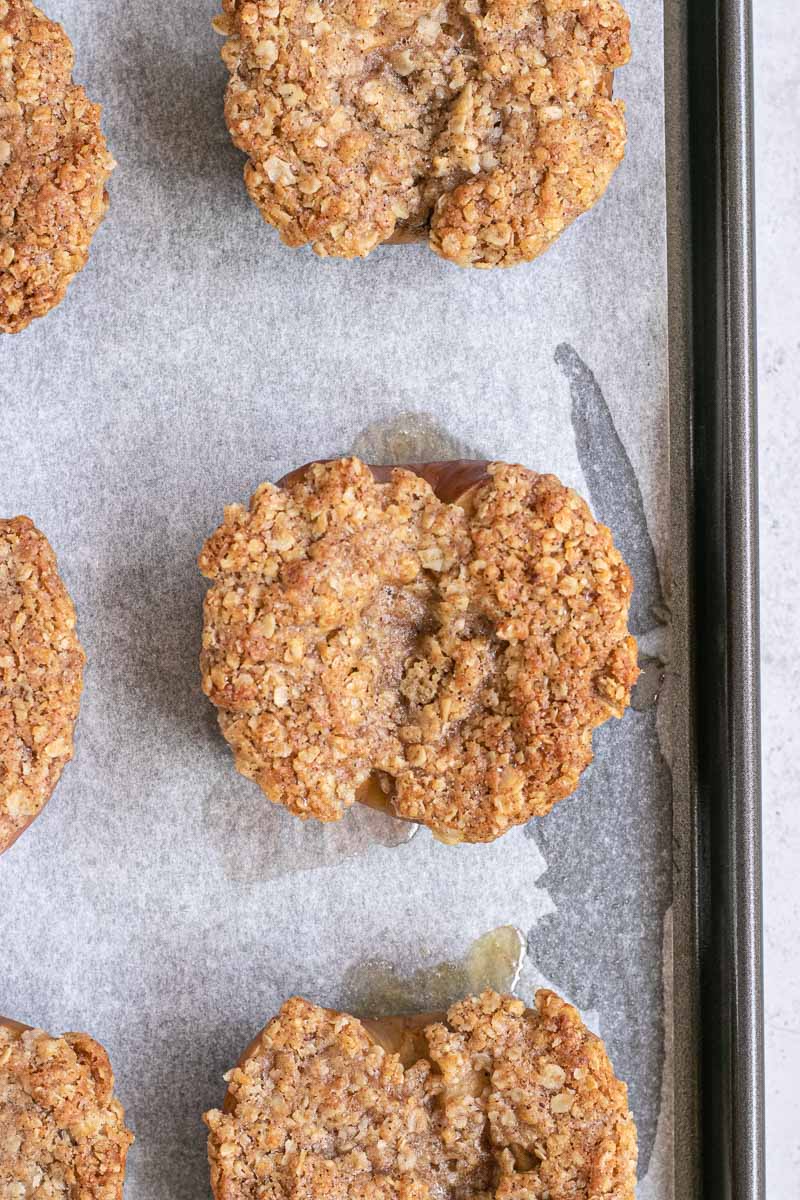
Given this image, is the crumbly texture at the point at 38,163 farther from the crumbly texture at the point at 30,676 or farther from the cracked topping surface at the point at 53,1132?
the cracked topping surface at the point at 53,1132

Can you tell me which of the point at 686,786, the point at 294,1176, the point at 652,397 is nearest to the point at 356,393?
the point at 652,397

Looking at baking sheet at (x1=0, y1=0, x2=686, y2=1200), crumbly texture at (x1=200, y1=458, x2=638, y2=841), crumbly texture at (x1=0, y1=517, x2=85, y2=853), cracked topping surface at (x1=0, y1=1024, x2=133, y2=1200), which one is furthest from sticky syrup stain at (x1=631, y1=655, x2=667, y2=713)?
cracked topping surface at (x1=0, y1=1024, x2=133, y2=1200)

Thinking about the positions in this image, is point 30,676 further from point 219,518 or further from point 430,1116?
point 430,1116

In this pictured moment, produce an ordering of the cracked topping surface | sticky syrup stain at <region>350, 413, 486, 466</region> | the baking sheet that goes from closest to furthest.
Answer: the cracked topping surface → the baking sheet → sticky syrup stain at <region>350, 413, 486, 466</region>

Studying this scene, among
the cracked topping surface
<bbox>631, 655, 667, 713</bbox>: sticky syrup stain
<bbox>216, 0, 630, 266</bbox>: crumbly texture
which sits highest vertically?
<bbox>216, 0, 630, 266</bbox>: crumbly texture

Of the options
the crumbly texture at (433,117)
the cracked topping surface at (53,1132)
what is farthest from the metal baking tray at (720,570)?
the cracked topping surface at (53,1132)

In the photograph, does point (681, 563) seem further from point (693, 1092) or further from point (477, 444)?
point (693, 1092)

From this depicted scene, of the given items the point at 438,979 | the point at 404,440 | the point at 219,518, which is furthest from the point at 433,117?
the point at 438,979

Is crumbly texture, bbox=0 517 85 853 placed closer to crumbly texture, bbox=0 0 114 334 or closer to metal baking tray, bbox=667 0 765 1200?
crumbly texture, bbox=0 0 114 334
